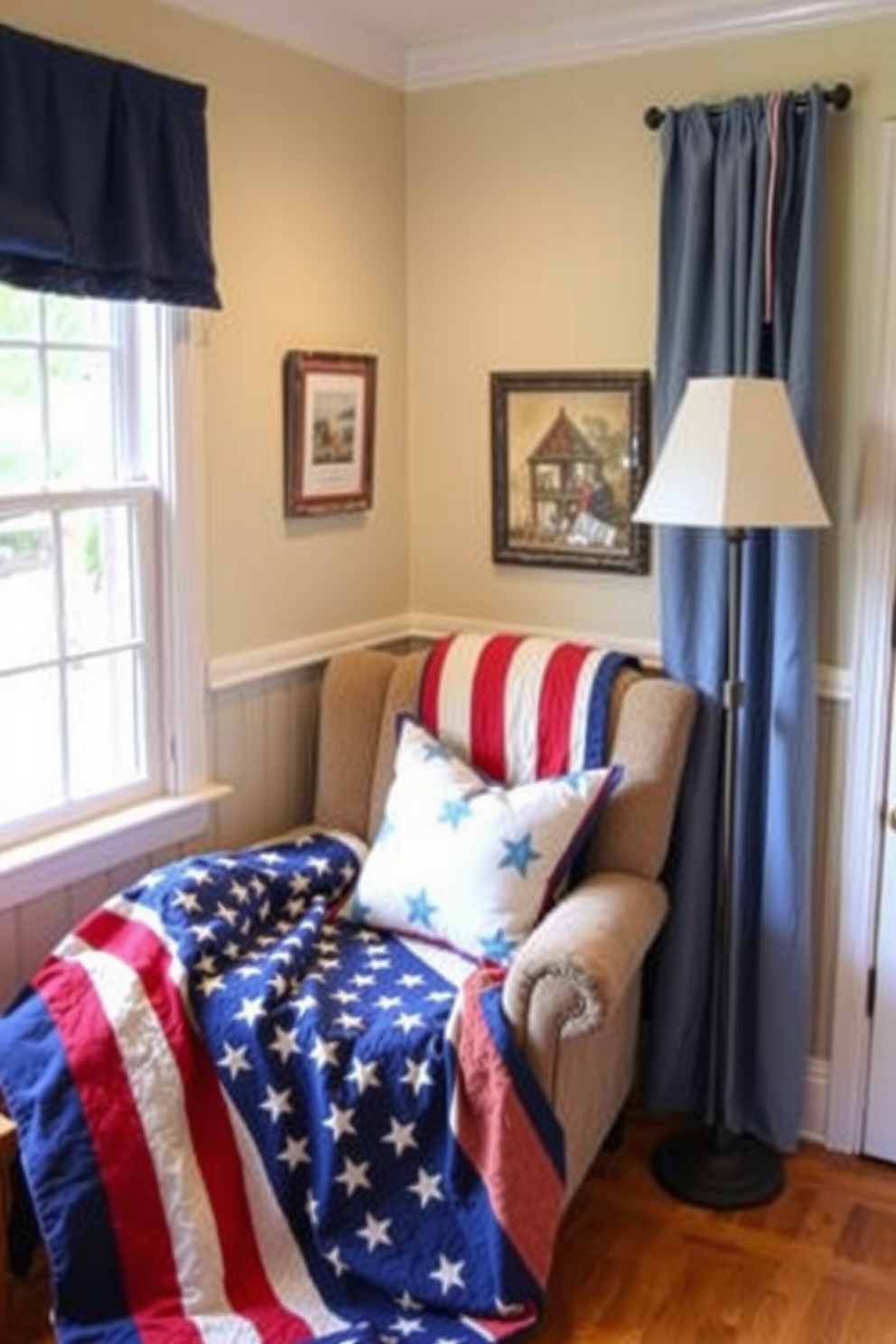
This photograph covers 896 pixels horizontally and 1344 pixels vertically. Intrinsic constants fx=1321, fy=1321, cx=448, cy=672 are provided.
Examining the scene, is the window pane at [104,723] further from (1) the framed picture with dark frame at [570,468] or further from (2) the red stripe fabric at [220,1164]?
(1) the framed picture with dark frame at [570,468]

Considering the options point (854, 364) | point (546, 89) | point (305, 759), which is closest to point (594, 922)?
point (305, 759)

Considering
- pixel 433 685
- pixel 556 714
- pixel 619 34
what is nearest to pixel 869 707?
pixel 556 714

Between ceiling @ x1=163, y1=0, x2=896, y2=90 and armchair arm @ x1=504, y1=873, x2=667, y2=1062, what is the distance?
70.9 inches

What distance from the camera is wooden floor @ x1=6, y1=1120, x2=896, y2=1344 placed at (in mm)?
2299

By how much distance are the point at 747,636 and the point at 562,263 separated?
0.96 metres

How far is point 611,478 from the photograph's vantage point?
299cm

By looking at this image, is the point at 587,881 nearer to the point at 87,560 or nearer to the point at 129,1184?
the point at 129,1184

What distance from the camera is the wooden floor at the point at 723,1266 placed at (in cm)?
230

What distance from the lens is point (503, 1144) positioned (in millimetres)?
2131

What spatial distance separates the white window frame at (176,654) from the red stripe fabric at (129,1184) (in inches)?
15.5

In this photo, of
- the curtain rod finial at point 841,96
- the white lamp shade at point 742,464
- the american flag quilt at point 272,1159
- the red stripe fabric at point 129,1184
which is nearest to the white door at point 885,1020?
the white lamp shade at point 742,464

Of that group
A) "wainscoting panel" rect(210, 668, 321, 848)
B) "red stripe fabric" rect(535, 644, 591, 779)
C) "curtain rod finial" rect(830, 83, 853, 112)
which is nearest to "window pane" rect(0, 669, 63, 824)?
"wainscoting panel" rect(210, 668, 321, 848)

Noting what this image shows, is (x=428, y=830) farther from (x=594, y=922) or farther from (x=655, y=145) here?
(x=655, y=145)

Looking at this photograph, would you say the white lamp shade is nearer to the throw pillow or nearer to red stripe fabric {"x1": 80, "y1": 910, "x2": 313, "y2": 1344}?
the throw pillow
